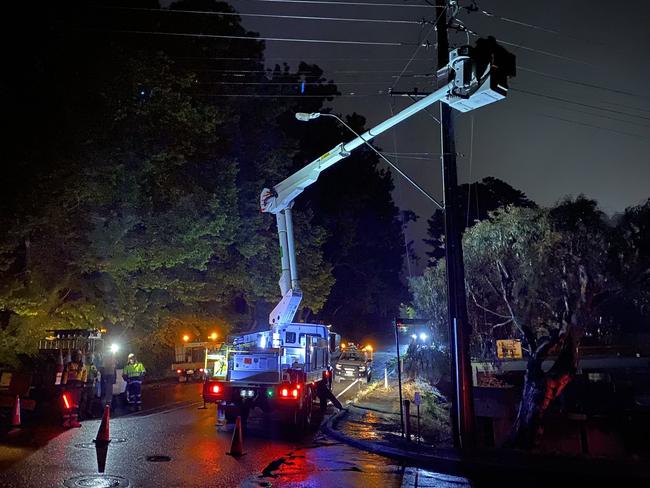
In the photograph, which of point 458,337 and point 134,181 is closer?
point 458,337

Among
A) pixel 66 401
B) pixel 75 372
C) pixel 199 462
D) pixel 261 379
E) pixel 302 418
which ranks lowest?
pixel 199 462

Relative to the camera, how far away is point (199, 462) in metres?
9.76

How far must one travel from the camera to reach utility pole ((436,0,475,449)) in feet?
35.4

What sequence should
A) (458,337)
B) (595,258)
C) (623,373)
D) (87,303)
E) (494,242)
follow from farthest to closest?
(623,373) → (87,303) → (494,242) → (595,258) → (458,337)

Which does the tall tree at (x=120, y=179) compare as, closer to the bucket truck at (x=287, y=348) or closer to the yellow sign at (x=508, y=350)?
the bucket truck at (x=287, y=348)

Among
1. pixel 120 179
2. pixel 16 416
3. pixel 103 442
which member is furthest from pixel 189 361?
pixel 103 442

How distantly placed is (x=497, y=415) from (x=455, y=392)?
1181 centimetres

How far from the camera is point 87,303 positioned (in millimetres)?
20828

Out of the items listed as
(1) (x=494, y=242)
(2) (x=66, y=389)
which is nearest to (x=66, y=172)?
(2) (x=66, y=389)

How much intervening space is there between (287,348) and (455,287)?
678 cm

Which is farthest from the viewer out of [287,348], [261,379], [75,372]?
[287,348]

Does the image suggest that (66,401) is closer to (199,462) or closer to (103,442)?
(103,442)

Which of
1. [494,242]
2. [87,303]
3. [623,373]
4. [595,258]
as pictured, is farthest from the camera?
[623,373]

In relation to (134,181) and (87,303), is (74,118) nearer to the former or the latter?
(134,181)
